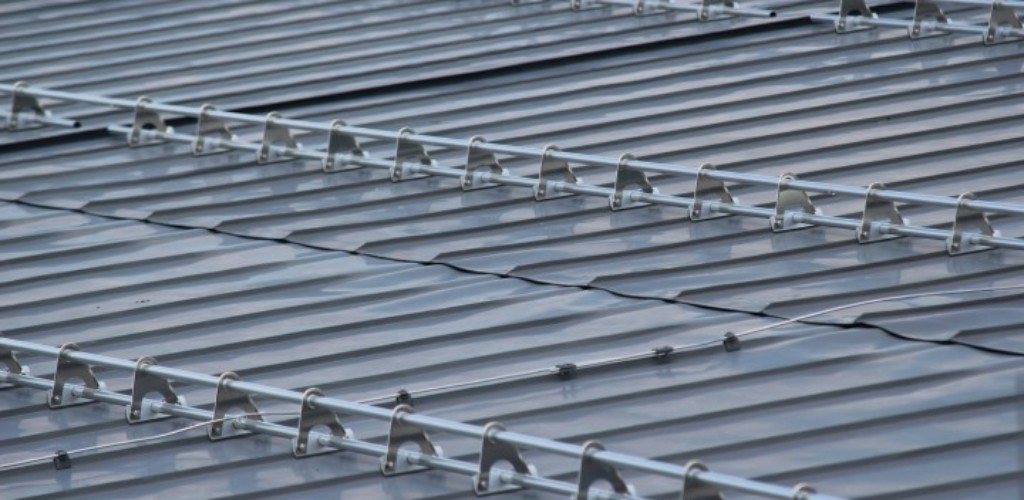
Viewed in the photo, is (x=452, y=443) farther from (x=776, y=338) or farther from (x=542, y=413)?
(x=776, y=338)

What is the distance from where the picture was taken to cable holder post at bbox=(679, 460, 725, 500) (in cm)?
488

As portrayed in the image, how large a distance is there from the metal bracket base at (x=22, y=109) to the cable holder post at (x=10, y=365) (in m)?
2.95

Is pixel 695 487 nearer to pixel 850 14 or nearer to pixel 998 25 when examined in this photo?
pixel 998 25

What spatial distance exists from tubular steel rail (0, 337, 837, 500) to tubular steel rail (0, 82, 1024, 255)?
6.33ft

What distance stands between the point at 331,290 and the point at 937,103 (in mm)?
2947

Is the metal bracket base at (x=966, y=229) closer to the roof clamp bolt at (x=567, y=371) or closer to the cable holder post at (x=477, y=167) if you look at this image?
the roof clamp bolt at (x=567, y=371)

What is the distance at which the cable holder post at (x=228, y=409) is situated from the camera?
5.93m

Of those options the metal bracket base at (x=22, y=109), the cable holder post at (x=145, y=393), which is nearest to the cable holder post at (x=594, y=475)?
the cable holder post at (x=145, y=393)

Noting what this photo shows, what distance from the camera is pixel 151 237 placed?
25.3ft

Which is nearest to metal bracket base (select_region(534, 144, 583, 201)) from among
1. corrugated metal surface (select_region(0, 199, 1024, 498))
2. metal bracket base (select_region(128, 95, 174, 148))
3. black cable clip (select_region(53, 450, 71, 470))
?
corrugated metal surface (select_region(0, 199, 1024, 498))

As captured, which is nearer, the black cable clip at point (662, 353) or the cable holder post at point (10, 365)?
the black cable clip at point (662, 353)

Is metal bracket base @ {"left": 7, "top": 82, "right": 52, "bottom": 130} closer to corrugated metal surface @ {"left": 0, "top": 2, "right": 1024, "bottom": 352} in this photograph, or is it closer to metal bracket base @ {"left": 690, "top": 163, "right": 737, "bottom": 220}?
corrugated metal surface @ {"left": 0, "top": 2, "right": 1024, "bottom": 352}

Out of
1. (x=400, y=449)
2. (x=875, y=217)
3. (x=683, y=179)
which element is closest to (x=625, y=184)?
(x=683, y=179)

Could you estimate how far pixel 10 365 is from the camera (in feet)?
21.3
